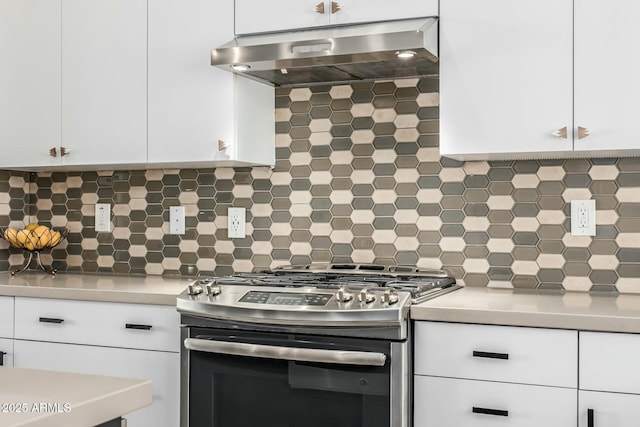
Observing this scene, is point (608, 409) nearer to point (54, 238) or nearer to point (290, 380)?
point (290, 380)

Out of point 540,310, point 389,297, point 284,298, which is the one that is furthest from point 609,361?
point 284,298

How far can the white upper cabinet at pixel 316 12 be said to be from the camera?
2.53 meters

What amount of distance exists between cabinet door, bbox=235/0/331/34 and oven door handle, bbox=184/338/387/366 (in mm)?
1159

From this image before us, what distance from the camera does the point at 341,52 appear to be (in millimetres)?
2461

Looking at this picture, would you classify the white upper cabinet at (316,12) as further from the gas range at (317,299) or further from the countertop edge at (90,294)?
the countertop edge at (90,294)

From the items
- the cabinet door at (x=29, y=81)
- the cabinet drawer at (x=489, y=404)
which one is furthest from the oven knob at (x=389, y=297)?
the cabinet door at (x=29, y=81)

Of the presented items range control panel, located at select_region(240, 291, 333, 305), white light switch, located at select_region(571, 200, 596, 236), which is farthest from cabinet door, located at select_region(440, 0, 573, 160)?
range control panel, located at select_region(240, 291, 333, 305)

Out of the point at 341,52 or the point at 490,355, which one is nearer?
the point at 490,355

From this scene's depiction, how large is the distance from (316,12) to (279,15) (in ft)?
0.49

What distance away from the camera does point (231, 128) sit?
2.80 meters

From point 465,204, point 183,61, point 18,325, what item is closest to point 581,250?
point 465,204

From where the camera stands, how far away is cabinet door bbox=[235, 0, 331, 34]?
2.64m

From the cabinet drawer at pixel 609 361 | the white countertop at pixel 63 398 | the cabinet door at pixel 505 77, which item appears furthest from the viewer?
the cabinet door at pixel 505 77

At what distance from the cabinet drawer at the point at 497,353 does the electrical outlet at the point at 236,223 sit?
1.17 meters
